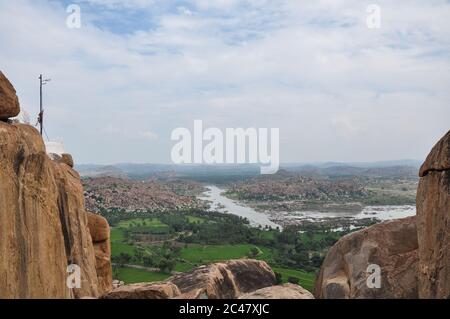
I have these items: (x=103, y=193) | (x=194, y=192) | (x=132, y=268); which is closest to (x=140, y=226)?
(x=103, y=193)

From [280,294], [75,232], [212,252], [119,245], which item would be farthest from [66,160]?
[119,245]

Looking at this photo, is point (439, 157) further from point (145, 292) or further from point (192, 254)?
Answer: point (192, 254)

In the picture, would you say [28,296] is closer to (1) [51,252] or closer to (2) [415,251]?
(1) [51,252]

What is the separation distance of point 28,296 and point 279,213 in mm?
72917

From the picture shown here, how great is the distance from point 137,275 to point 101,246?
24998 mm

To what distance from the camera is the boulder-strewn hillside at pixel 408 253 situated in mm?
6641

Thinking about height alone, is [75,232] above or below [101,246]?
A: above

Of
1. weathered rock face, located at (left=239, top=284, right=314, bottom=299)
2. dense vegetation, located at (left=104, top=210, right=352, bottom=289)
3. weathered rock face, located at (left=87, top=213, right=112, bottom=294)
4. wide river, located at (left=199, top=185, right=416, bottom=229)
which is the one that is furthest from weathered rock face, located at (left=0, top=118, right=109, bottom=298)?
wide river, located at (left=199, top=185, right=416, bottom=229)

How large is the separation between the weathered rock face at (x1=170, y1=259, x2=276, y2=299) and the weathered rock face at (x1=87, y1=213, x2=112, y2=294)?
13.8 ft

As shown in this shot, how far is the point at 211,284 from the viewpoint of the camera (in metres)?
8.26

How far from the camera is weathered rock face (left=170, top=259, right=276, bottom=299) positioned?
8.09 meters

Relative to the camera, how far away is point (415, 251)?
27.6 feet

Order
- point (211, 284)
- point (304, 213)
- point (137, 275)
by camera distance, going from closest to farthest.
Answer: point (211, 284)
point (137, 275)
point (304, 213)

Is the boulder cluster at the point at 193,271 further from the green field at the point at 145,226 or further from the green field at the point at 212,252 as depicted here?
the green field at the point at 145,226
